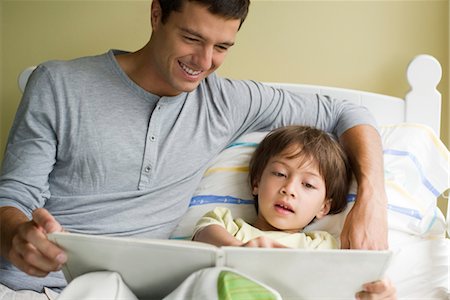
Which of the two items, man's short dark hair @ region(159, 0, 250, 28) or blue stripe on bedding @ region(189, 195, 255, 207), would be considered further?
blue stripe on bedding @ region(189, 195, 255, 207)

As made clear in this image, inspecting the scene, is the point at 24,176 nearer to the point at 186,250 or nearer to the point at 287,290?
the point at 186,250

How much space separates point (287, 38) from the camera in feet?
7.06

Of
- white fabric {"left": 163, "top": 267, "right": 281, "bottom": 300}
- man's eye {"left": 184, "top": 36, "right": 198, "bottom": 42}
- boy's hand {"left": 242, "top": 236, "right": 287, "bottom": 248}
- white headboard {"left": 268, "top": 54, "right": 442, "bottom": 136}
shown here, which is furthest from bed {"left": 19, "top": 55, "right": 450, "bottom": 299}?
white fabric {"left": 163, "top": 267, "right": 281, "bottom": 300}

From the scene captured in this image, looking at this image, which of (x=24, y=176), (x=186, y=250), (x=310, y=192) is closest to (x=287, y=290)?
(x=186, y=250)

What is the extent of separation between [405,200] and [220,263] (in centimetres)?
72

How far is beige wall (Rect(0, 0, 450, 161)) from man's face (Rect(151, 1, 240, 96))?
0.62 m

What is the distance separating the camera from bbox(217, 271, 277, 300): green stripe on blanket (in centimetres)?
97

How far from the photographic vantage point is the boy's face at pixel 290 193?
58.1 inches

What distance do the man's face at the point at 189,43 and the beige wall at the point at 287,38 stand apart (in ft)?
2.03

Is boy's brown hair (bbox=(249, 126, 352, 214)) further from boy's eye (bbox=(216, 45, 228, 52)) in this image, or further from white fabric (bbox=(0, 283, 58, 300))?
white fabric (bbox=(0, 283, 58, 300))

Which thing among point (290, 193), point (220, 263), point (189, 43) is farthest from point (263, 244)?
point (189, 43)

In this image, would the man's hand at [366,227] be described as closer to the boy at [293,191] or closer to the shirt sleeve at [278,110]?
the boy at [293,191]

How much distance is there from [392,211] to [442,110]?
0.76m

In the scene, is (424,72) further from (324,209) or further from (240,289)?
(240,289)
